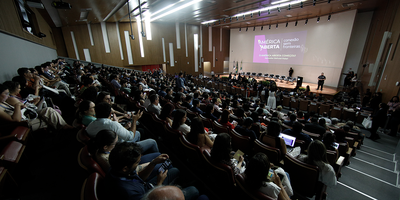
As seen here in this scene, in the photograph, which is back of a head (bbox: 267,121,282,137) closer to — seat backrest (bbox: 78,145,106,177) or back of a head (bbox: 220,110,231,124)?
back of a head (bbox: 220,110,231,124)

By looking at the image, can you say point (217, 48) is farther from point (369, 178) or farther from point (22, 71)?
point (369, 178)

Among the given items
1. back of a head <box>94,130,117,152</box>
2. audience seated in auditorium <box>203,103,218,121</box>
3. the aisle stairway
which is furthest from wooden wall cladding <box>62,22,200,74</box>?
the aisle stairway

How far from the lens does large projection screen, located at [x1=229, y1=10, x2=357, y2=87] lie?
12.3m

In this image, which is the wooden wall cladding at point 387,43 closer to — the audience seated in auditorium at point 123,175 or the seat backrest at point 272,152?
the seat backrest at point 272,152

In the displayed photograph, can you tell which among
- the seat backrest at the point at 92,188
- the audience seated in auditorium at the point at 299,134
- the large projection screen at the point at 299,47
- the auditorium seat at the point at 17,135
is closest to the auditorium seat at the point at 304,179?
the audience seated in auditorium at the point at 299,134

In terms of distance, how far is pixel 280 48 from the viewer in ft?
52.3

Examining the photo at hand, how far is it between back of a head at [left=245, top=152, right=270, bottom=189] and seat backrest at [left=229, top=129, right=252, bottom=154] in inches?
50.1

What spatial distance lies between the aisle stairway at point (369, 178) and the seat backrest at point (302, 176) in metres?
0.67

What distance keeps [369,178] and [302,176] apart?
78.5 inches

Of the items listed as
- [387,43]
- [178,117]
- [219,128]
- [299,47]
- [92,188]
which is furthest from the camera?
[299,47]

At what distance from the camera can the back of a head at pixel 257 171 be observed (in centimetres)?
136

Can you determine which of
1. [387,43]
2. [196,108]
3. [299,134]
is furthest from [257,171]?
[387,43]

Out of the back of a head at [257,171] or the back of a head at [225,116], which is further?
the back of a head at [225,116]

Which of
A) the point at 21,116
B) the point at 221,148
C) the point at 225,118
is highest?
the point at 21,116
